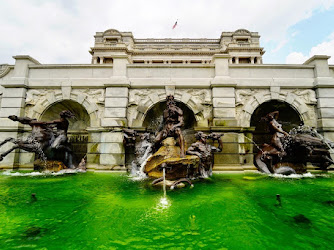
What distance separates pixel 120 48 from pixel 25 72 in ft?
107

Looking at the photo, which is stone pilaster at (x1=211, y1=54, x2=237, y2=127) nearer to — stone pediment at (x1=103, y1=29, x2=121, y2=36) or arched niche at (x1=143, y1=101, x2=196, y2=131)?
arched niche at (x1=143, y1=101, x2=196, y2=131)

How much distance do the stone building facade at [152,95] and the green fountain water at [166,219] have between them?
4.30m

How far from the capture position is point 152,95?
915 cm

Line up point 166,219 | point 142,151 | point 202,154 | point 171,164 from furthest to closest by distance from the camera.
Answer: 1. point 142,151
2. point 202,154
3. point 171,164
4. point 166,219

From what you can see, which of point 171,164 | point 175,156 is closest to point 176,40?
point 175,156

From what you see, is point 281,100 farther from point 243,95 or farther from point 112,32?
point 112,32

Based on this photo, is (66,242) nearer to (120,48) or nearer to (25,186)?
(25,186)

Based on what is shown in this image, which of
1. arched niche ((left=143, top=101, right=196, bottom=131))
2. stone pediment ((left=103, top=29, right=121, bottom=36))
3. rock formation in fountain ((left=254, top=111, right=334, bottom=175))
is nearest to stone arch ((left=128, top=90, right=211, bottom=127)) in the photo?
arched niche ((left=143, top=101, right=196, bottom=131))

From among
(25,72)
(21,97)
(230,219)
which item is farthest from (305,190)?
(25,72)

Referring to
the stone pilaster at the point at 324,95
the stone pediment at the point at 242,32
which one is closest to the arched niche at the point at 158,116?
the stone pilaster at the point at 324,95

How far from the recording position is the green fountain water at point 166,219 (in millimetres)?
2191

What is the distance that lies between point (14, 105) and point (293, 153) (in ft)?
45.7

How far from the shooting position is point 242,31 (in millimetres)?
41688

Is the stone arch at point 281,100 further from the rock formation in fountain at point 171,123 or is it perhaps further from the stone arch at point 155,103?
the rock formation in fountain at point 171,123
